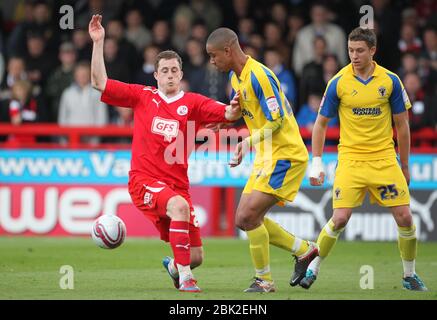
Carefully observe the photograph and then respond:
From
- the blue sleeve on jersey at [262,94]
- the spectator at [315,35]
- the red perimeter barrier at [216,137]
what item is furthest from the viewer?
the spectator at [315,35]

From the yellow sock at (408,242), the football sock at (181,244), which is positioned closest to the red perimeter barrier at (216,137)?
the yellow sock at (408,242)

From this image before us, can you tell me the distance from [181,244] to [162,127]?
3.67 ft

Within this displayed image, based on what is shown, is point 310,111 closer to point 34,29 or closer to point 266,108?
point 34,29

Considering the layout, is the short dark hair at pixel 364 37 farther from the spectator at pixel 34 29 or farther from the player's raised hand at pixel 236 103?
the spectator at pixel 34 29

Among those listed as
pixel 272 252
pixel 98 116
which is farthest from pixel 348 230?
pixel 98 116

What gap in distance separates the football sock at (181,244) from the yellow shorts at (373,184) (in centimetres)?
150

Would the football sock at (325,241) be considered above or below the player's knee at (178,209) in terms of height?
below

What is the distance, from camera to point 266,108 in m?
8.85

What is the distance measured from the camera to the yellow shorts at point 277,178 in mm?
9062

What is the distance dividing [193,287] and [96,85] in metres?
1.99

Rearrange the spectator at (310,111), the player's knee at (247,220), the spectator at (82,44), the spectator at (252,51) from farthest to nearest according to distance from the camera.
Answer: the spectator at (82,44) < the spectator at (252,51) < the spectator at (310,111) < the player's knee at (247,220)

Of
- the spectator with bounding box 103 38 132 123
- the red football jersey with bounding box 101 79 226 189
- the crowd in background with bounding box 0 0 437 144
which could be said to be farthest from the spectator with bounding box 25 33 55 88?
the red football jersey with bounding box 101 79 226 189

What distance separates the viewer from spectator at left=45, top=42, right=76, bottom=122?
16344 mm

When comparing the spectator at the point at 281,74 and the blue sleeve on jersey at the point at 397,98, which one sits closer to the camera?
the blue sleeve on jersey at the point at 397,98
